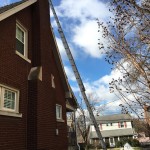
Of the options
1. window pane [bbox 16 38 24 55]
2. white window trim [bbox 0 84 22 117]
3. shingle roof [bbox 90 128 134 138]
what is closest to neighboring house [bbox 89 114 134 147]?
shingle roof [bbox 90 128 134 138]

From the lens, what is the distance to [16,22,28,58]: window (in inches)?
430

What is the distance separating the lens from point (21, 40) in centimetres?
1130

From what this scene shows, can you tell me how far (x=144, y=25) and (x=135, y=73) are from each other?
2212 mm

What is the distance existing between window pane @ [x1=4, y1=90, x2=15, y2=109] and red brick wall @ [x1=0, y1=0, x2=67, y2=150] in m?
0.34

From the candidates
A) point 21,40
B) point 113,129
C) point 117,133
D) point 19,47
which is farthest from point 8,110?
point 113,129

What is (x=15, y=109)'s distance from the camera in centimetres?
979

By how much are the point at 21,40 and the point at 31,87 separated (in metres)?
2.15

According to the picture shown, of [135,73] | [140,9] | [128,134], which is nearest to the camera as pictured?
[140,9]

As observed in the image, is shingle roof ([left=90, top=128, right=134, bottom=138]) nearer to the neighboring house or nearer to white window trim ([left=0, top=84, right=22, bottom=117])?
the neighboring house

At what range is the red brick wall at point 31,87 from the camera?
931cm

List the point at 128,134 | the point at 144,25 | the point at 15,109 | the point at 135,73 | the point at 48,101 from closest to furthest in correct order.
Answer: the point at 144,25 → the point at 15,109 → the point at 135,73 → the point at 48,101 → the point at 128,134

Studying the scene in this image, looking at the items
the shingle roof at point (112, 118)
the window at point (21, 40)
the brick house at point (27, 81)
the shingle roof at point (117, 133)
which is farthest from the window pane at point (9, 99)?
the shingle roof at point (112, 118)

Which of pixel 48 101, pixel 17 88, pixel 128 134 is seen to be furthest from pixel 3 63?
pixel 128 134

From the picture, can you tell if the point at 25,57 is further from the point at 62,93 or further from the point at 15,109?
the point at 62,93
